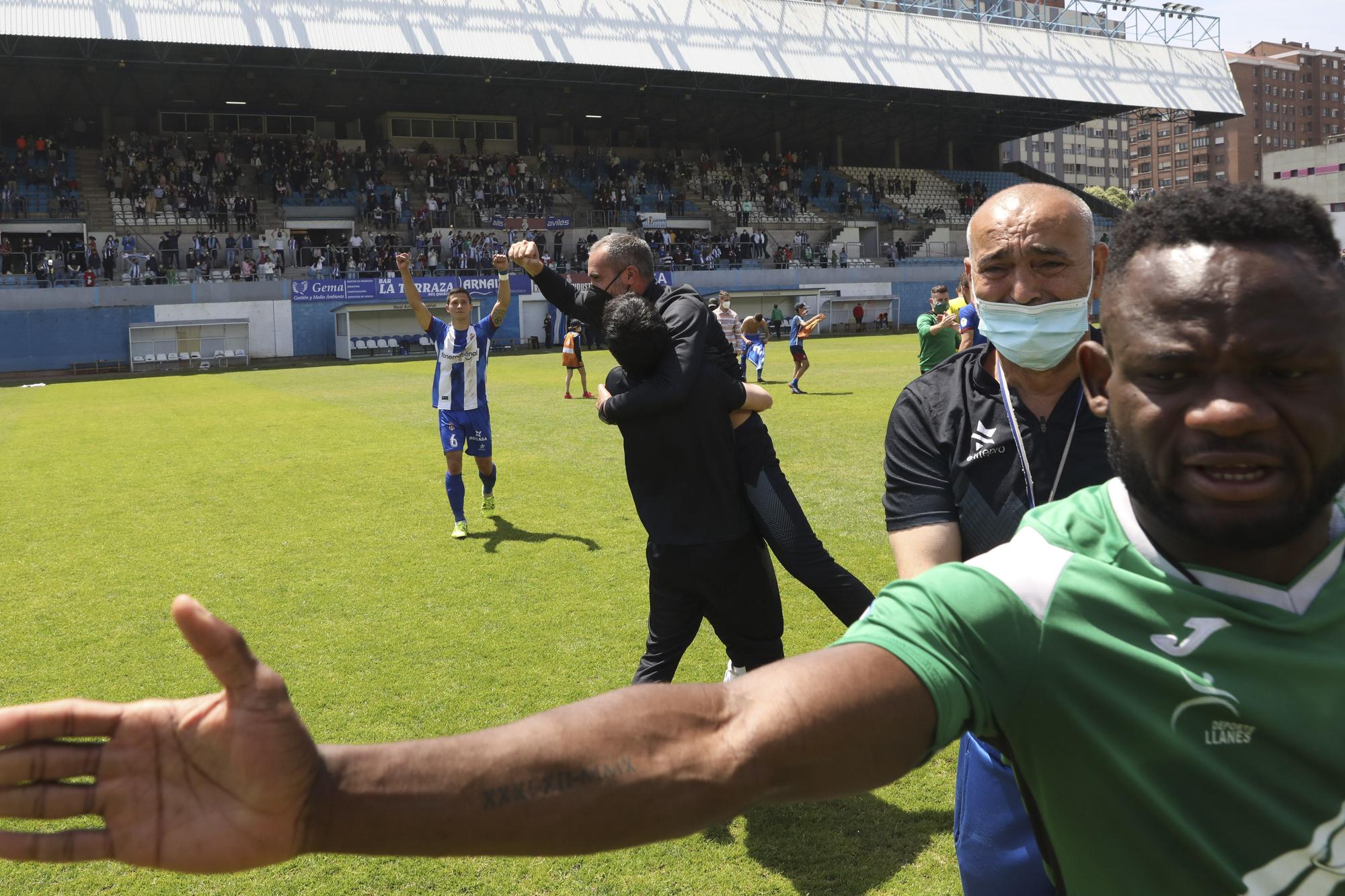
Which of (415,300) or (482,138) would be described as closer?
(415,300)

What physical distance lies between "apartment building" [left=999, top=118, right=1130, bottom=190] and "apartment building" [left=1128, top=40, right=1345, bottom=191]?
4.59 meters

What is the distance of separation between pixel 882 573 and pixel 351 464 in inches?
340

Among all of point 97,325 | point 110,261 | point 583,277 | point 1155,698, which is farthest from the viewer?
point 583,277

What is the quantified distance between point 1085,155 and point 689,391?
152715 millimetres

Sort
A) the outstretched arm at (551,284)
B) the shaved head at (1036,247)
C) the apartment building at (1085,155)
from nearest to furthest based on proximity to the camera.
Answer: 1. the shaved head at (1036,247)
2. the outstretched arm at (551,284)
3. the apartment building at (1085,155)

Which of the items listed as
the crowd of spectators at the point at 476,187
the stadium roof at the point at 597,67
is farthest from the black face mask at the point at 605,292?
the crowd of spectators at the point at 476,187

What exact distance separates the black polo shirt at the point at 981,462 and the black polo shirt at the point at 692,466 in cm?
161

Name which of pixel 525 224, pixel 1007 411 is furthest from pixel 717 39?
pixel 1007 411

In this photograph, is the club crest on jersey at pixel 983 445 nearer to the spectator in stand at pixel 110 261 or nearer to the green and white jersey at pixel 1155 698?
the green and white jersey at pixel 1155 698

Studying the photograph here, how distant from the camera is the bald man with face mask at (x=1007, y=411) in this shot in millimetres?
2787

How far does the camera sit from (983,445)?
284 cm

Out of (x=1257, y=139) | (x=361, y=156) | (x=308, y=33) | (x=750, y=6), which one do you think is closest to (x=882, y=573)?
(x=308, y=33)

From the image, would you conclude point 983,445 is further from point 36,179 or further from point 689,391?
point 36,179

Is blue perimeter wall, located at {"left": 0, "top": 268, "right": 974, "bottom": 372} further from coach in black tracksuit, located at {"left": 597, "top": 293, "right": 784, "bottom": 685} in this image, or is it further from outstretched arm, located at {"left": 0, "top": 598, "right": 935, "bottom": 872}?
outstretched arm, located at {"left": 0, "top": 598, "right": 935, "bottom": 872}
